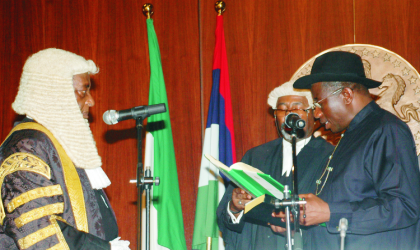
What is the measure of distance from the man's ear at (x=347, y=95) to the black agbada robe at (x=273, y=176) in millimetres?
581

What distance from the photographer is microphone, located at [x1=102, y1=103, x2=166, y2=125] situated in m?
2.47

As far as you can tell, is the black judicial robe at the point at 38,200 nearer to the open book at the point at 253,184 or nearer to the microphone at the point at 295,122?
the open book at the point at 253,184

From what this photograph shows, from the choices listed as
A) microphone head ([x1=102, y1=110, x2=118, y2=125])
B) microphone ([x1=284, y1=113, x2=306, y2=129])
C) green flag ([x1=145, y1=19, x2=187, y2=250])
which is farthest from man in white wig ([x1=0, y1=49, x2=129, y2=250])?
green flag ([x1=145, y1=19, x2=187, y2=250])

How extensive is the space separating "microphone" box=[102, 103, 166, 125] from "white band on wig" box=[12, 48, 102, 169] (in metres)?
0.28

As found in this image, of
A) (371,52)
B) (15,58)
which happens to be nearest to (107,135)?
(15,58)

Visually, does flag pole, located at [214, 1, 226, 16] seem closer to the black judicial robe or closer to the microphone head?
the microphone head

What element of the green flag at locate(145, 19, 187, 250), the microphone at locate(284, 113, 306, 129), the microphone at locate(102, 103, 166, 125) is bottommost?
the green flag at locate(145, 19, 187, 250)

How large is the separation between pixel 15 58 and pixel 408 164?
13.5 ft

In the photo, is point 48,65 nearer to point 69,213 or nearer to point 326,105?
point 69,213

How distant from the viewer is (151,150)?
4285mm

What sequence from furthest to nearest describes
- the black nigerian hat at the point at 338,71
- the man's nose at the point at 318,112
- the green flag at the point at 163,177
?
the green flag at the point at 163,177, the man's nose at the point at 318,112, the black nigerian hat at the point at 338,71

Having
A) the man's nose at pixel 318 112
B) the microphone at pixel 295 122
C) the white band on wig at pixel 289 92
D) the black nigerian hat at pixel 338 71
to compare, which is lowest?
the microphone at pixel 295 122

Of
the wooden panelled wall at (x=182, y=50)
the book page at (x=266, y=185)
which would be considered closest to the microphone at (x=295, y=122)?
the book page at (x=266, y=185)

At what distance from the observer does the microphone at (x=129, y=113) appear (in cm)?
247
